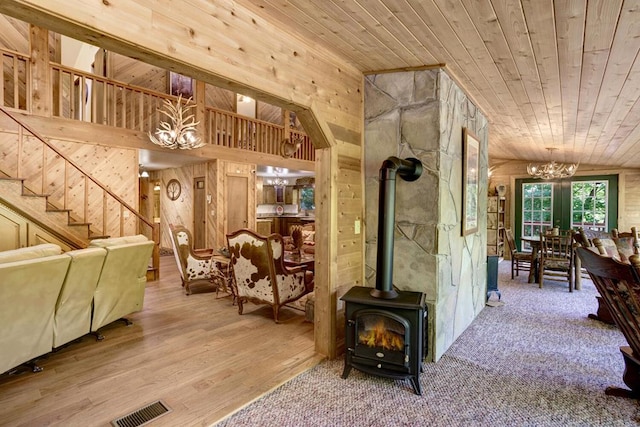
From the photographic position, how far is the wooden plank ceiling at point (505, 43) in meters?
1.95

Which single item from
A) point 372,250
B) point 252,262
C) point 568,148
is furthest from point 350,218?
point 568,148

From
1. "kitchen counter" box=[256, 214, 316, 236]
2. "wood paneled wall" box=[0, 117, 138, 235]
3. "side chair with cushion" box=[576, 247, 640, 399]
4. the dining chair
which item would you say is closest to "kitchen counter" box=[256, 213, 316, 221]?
"kitchen counter" box=[256, 214, 316, 236]

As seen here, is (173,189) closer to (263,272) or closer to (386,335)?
(263,272)

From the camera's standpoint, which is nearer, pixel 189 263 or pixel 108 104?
pixel 189 263

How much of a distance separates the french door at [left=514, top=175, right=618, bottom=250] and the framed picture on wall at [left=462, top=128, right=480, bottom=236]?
5.47 m

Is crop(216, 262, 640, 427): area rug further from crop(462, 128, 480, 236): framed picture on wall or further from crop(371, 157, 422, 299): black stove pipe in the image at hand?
crop(462, 128, 480, 236): framed picture on wall

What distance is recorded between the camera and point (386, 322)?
2512 millimetres

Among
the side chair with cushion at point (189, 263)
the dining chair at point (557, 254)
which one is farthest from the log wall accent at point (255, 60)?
the dining chair at point (557, 254)

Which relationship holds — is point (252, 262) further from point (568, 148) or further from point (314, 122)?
point (568, 148)

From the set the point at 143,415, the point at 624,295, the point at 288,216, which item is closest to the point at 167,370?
the point at 143,415

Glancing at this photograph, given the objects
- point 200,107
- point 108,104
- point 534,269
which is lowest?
point 534,269

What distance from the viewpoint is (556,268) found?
5734 mm

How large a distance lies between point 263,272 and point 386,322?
192cm

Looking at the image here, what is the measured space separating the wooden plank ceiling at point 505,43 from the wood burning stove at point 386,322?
94cm
